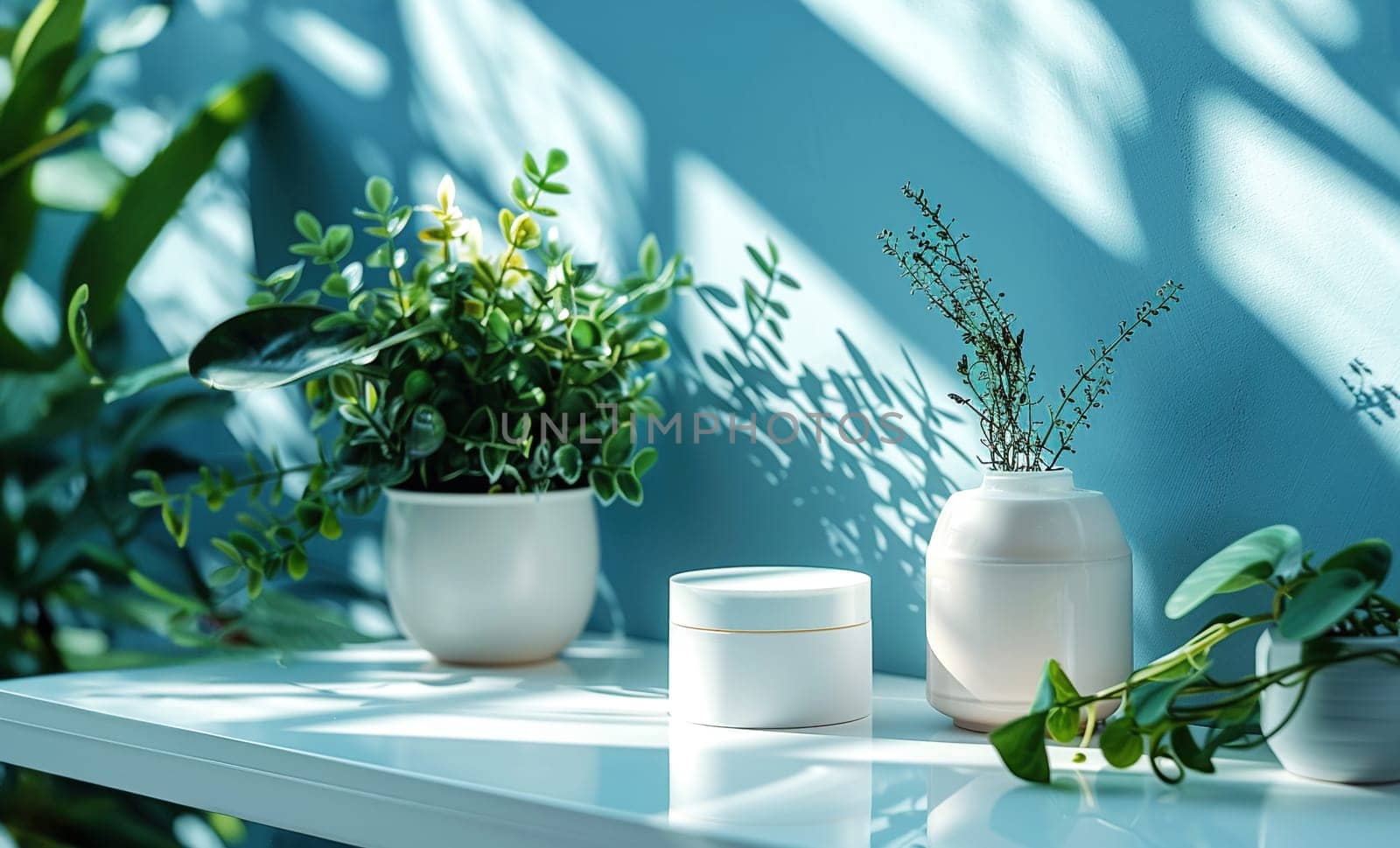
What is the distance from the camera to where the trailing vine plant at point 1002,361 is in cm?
81

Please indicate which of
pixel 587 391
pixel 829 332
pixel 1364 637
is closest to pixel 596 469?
pixel 587 391

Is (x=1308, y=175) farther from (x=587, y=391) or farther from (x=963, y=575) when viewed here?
(x=587, y=391)

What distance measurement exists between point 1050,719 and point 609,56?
64 centimetres

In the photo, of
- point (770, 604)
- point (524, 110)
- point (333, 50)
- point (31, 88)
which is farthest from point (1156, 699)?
point (31, 88)

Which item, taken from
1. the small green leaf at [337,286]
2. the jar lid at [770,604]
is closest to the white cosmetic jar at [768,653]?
the jar lid at [770,604]

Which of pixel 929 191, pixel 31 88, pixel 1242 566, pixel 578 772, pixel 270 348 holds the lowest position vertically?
pixel 578 772

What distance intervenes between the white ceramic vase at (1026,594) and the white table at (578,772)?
40mm

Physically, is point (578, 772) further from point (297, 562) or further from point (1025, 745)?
point (297, 562)

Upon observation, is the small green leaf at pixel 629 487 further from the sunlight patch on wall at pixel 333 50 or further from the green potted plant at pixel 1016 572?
the sunlight patch on wall at pixel 333 50

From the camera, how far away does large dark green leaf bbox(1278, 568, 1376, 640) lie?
1.99 ft

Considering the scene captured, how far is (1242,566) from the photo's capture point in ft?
2.10

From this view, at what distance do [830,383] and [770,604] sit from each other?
0.24 meters

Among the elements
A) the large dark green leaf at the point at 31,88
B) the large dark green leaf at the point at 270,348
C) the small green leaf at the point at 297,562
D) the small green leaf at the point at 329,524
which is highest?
the large dark green leaf at the point at 31,88

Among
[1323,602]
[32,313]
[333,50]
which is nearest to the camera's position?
[1323,602]
